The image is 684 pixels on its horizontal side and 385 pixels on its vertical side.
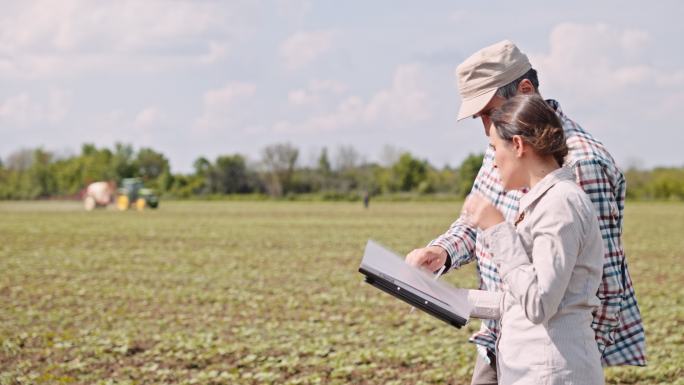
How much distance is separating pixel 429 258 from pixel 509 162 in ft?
2.27

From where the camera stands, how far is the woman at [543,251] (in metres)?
2.54

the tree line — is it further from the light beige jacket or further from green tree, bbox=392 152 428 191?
the light beige jacket

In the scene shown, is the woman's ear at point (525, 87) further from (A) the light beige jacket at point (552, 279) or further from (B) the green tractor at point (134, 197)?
(B) the green tractor at point (134, 197)

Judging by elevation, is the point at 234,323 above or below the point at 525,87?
below

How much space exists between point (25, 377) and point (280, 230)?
2498cm

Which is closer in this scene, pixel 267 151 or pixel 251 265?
pixel 251 265

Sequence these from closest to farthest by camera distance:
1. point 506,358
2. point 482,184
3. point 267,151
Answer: point 506,358
point 482,184
point 267,151

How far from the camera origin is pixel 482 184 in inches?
133

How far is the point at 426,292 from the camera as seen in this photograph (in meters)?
3.00

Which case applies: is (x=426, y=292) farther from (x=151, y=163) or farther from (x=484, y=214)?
(x=151, y=163)

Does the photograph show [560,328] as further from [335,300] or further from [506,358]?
[335,300]

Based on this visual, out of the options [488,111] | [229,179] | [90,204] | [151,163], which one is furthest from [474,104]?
[151,163]

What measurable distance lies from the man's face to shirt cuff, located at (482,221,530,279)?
0.58 m

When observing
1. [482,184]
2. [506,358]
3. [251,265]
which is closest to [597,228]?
[506,358]
